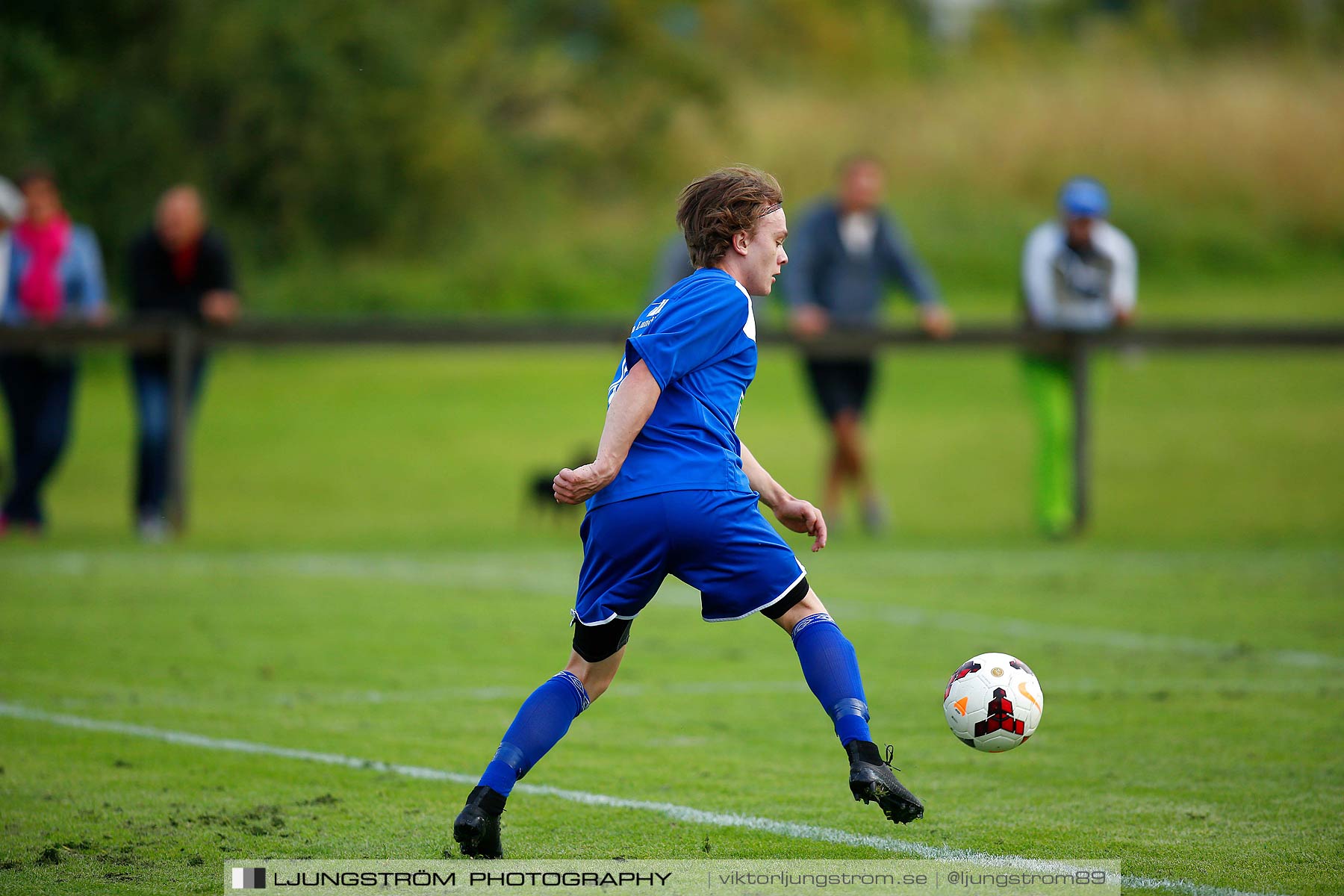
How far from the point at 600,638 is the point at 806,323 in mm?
8092

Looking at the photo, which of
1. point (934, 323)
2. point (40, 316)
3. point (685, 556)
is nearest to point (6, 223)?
point (40, 316)

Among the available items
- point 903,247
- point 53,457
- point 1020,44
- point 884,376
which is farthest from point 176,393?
point 1020,44

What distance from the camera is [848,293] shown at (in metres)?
12.7

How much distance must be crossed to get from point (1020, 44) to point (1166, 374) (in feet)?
93.7

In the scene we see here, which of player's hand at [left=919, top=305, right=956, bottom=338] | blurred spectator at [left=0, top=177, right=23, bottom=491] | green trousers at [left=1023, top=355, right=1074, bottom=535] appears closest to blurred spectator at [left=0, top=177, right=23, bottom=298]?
blurred spectator at [left=0, top=177, right=23, bottom=491]

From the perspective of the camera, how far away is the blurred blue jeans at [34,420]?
11.5 metres

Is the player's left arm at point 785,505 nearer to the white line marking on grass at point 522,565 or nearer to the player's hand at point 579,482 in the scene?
the player's hand at point 579,482

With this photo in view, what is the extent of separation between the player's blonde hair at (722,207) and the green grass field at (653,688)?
150 centimetres

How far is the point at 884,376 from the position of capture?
84.4 ft

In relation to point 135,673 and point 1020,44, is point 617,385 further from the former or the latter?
point 1020,44

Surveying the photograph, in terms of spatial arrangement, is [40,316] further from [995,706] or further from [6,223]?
[995,706]

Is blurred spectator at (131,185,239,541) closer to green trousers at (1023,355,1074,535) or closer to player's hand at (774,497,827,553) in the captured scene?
green trousers at (1023,355,1074,535)

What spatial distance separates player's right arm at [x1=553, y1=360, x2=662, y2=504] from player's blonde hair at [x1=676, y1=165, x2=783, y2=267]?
1.44 ft

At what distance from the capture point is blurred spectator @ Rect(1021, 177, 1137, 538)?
11.8 meters
